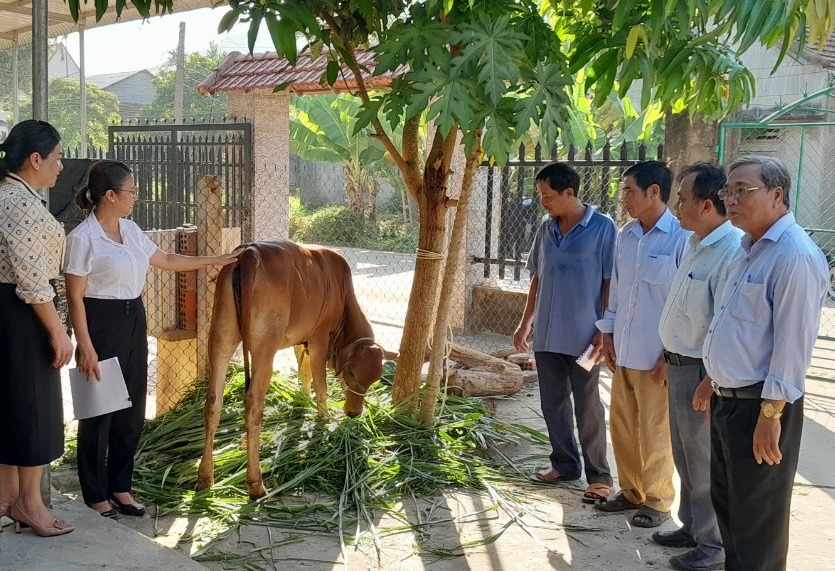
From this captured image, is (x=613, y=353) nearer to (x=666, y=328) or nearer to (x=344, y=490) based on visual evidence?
(x=666, y=328)

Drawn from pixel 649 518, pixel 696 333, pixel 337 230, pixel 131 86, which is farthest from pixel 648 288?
pixel 131 86

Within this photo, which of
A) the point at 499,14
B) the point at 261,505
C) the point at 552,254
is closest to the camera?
the point at 499,14

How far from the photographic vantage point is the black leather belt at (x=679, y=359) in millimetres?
3932

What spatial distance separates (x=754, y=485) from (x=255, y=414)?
2.75 metres

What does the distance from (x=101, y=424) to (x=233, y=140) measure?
19.2 feet

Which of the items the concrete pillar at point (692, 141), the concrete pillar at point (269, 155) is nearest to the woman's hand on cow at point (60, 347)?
the concrete pillar at point (692, 141)

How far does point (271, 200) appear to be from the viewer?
11.1m

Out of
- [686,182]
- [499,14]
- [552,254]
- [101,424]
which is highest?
[499,14]

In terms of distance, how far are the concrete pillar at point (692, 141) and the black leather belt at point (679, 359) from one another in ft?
12.8

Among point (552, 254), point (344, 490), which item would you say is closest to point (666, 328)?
point (552, 254)

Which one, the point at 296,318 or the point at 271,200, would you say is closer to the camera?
the point at 296,318

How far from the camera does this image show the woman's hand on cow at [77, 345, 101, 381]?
4.13 metres

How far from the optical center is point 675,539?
4.31m

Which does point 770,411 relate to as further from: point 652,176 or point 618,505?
point 618,505
